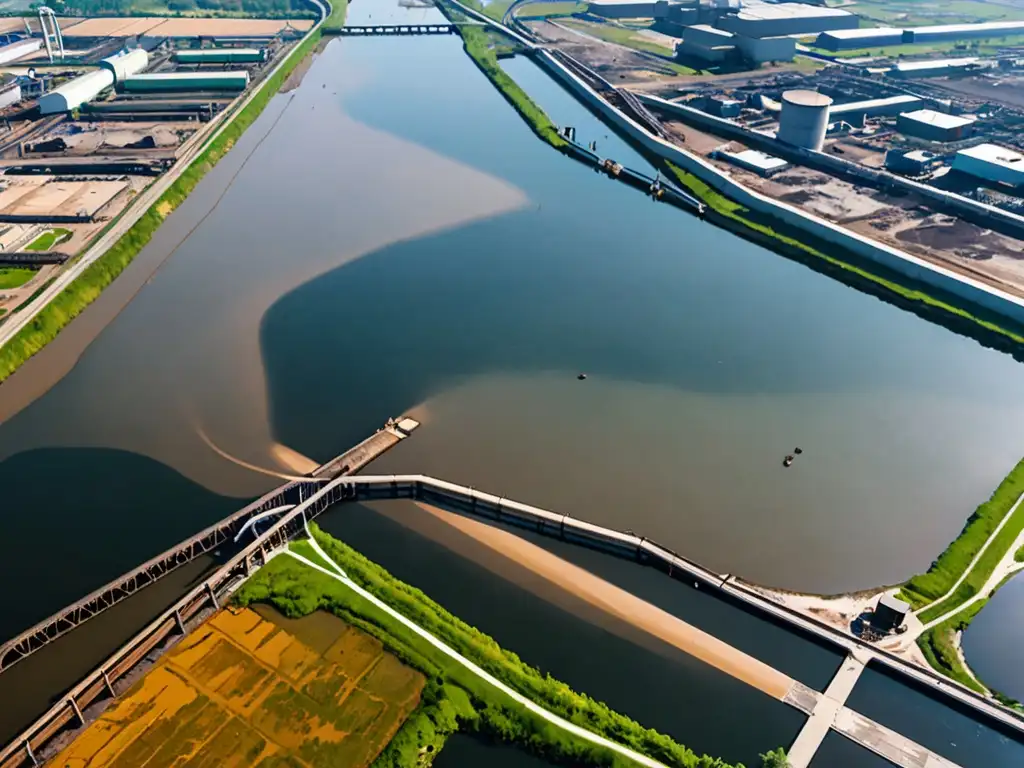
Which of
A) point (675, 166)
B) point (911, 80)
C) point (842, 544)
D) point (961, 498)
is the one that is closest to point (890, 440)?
point (961, 498)

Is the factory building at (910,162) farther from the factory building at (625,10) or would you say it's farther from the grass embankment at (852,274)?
the factory building at (625,10)

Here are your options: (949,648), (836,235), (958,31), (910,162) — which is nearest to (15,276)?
(949,648)

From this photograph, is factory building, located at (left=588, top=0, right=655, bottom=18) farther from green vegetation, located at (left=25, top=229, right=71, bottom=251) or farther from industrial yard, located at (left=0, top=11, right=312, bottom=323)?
green vegetation, located at (left=25, top=229, right=71, bottom=251)

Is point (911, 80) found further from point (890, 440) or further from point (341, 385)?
point (341, 385)

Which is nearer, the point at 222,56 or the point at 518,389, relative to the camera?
the point at 518,389

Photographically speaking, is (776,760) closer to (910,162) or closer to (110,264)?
(110,264)

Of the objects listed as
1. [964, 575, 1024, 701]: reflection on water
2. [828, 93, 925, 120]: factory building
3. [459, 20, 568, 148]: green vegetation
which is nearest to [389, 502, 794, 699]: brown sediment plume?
[964, 575, 1024, 701]: reflection on water
